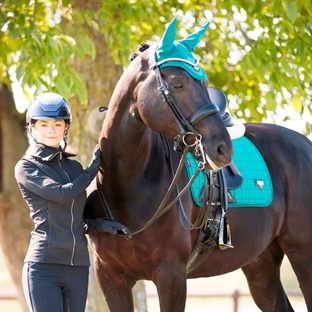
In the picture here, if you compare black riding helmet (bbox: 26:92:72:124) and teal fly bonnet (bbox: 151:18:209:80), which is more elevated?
teal fly bonnet (bbox: 151:18:209:80)

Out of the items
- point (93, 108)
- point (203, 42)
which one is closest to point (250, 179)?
point (93, 108)

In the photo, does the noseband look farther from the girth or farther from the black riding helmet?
the girth

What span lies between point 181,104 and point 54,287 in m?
1.17

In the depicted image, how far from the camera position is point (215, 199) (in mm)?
4363

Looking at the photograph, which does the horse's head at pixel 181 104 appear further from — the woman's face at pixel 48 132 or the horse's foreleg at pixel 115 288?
the horse's foreleg at pixel 115 288

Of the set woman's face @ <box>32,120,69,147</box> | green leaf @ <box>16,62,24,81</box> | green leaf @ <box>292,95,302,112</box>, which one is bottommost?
woman's face @ <box>32,120,69,147</box>

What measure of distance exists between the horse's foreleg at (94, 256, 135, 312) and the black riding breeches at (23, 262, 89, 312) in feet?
1.57

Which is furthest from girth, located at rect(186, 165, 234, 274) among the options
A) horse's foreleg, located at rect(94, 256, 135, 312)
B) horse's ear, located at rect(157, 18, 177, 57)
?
horse's ear, located at rect(157, 18, 177, 57)

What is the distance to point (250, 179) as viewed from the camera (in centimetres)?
479

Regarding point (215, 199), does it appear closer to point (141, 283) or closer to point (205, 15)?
point (141, 283)

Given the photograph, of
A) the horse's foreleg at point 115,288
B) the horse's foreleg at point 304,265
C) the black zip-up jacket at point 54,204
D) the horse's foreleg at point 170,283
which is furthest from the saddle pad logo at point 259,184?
the black zip-up jacket at point 54,204

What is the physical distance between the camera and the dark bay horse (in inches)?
145

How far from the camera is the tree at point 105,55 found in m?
5.91

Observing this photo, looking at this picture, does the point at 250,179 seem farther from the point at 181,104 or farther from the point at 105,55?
the point at 105,55
